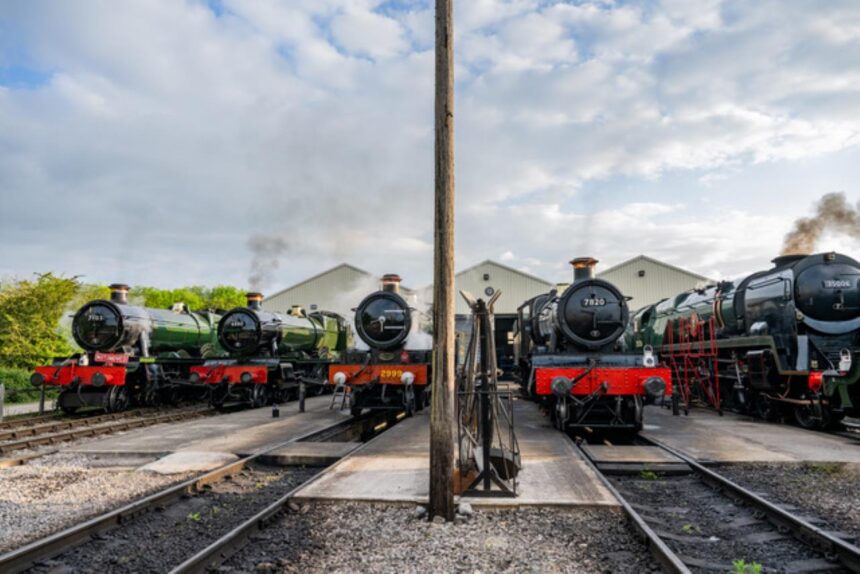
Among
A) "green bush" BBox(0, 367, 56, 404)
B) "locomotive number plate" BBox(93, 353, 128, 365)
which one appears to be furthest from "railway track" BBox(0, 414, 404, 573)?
"green bush" BBox(0, 367, 56, 404)

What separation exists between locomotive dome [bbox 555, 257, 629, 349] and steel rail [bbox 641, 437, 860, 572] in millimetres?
3321

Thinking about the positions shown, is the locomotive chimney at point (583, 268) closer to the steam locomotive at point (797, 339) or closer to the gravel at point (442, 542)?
the steam locomotive at point (797, 339)

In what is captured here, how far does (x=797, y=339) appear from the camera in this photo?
35.2ft

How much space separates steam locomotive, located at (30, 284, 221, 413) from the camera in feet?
42.9

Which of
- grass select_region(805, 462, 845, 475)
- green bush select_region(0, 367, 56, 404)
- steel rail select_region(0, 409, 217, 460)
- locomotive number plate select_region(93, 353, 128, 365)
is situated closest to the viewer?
grass select_region(805, 462, 845, 475)

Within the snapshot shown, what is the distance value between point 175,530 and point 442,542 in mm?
2369

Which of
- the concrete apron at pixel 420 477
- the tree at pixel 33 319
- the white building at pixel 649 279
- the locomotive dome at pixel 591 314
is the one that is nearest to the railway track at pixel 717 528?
Result: the concrete apron at pixel 420 477

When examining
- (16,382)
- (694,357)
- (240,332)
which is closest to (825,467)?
(694,357)

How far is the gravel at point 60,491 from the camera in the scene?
16.8 ft

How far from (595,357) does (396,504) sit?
522cm

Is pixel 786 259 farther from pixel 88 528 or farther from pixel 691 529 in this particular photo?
pixel 88 528

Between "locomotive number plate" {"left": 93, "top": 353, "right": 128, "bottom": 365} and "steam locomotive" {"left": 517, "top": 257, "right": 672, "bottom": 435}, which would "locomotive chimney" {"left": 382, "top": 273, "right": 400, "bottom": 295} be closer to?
"steam locomotive" {"left": 517, "top": 257, "right": 672, "bottom": 435}

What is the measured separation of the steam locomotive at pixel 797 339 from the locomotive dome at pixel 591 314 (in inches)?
141

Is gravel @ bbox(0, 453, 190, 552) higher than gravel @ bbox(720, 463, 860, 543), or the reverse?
gravel @ bbox(0, 453, 190, 552)
